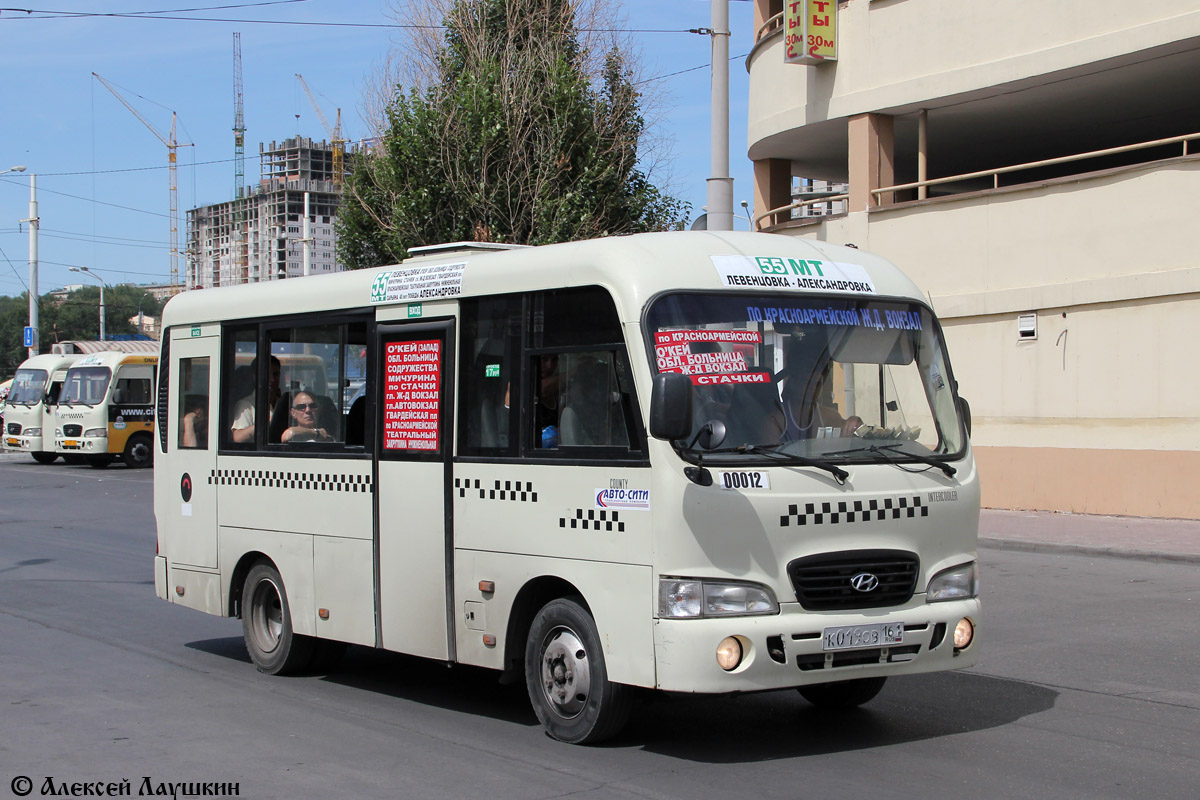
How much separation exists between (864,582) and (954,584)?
2.19ft

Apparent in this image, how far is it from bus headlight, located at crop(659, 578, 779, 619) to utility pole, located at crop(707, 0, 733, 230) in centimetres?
1004

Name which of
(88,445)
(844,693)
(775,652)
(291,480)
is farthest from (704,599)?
(88,445)

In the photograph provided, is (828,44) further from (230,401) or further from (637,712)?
(637,712)

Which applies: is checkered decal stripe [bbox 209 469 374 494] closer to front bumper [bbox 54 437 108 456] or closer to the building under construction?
front bumper [bbox 54 437 108 456]

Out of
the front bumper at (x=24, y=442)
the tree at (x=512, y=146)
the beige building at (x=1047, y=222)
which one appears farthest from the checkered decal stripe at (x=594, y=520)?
the front bumper at (x=24, y=442)

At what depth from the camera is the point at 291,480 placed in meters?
8.71

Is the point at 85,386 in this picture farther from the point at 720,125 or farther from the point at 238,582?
the point at 238,582

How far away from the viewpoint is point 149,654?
955 centimetres

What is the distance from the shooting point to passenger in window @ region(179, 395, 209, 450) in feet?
31.5

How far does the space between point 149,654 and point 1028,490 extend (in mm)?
14822

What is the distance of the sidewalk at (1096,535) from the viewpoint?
15.3 m

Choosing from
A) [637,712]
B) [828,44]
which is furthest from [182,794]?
[828,44]

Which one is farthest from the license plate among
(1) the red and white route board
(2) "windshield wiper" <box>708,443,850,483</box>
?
(1) the red and white route board

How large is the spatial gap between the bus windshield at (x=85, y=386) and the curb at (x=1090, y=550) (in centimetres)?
2537
